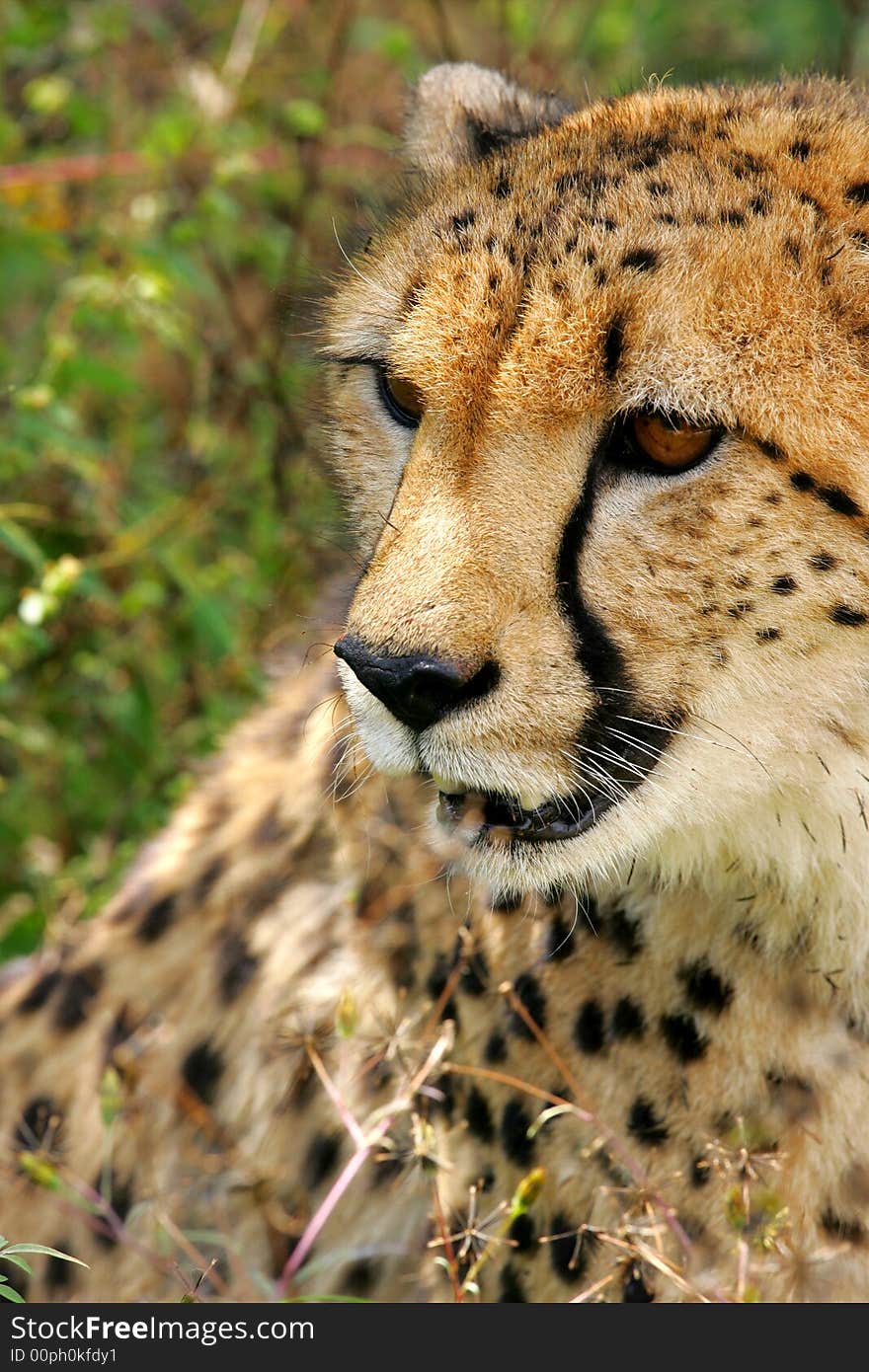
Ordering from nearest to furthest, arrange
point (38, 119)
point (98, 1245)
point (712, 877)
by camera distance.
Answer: point (712, 877)
point (98, 1245)
point (38, 119)

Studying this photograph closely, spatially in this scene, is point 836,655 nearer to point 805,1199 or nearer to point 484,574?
point 484,574

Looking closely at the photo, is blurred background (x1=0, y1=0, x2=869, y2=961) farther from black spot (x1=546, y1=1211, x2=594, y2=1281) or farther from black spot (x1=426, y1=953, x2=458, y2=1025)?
black spot (x1=546, y1=1211, x2=594, y2=1281)

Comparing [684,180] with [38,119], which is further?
[38,119]

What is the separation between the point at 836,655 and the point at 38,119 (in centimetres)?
276

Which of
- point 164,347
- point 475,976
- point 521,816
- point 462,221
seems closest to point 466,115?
point 462,221

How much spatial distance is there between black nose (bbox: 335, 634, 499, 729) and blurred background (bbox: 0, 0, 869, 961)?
716 mm

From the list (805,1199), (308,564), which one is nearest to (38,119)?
(308,564)

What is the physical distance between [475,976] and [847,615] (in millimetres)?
680

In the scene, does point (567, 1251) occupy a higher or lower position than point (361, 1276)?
higher

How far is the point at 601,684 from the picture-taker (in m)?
1.58

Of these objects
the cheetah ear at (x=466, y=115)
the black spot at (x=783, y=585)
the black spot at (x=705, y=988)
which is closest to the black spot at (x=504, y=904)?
the black spot at (x=705, y=988)

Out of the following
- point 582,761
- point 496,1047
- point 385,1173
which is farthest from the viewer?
point 385,1173

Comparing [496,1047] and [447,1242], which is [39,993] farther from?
[447,1242]

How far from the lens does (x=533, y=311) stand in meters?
1.57
